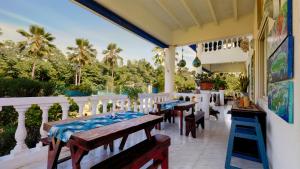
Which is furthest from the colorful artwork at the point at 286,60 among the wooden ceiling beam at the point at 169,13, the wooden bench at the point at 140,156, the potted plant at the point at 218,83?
the potted plant at the point at 218,83

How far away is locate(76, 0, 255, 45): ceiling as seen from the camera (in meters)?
3.84

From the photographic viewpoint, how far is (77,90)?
98.1 inches

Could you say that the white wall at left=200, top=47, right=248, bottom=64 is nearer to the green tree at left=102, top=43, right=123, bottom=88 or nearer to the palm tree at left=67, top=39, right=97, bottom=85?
the palm tree at left=67, top=39, right=97, bottom=85

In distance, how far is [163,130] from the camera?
3.83 metres

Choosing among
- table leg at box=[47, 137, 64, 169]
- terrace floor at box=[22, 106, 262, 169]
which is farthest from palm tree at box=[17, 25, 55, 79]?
table leg at box=[47, 137, 64, 169]

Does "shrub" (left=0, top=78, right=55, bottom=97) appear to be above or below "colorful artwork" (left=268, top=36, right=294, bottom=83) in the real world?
below

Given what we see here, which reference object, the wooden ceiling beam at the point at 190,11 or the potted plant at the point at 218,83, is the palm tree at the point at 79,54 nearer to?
the potted plant at the point at 218,83

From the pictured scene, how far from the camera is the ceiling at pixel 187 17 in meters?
3.84

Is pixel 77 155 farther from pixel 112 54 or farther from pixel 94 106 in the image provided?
pixel 112 54

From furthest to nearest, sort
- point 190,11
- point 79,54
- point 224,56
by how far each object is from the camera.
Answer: point 79,54, point 224,56, point 190,11

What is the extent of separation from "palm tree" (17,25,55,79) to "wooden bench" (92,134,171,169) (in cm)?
1672

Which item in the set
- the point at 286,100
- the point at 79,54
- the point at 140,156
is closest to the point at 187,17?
the point at 286,100

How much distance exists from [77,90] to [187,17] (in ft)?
12.6

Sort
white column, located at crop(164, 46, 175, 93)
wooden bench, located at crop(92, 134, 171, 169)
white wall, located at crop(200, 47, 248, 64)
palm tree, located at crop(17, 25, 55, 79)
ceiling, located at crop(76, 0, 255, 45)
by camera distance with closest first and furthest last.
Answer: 1. wooden bench, located at crop(92, 134, 171, 169)
2. ceiling, located at crop(76, 0, 255, 45)
3. white column, located at crop(164, 46, 175, 93)
4. white wall, located at crop(200, 47, 248, 64)
5. palm tree, located at crop(17, 25, 55, 79)
